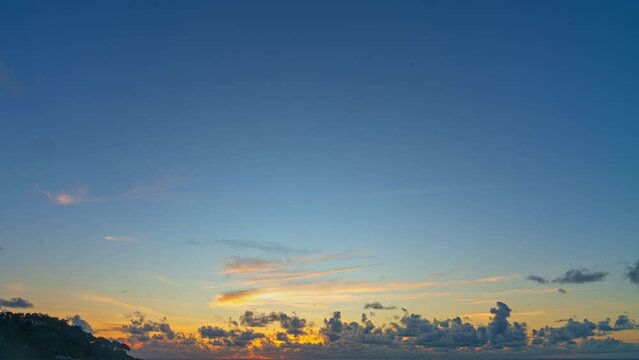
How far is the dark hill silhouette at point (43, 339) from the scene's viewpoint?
109562mm

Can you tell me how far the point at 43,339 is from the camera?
116m

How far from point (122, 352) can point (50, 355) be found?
148 feet

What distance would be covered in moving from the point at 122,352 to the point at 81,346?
99.4 feet

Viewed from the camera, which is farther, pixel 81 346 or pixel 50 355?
pixel 81 346

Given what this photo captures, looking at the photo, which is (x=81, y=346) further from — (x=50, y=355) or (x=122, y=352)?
(x=122, y=352)

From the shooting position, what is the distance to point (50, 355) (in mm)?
112938

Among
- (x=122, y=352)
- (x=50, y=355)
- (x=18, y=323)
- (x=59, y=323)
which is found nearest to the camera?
(x=50, y=355)

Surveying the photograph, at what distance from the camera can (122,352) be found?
156250 millimetres

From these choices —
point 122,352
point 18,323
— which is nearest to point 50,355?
point 18,323

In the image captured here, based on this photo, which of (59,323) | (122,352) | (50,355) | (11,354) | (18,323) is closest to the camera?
(11,354)

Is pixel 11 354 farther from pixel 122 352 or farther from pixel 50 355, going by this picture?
pixel 122 352

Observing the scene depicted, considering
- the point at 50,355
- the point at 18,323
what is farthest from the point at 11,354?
the point at 18,323

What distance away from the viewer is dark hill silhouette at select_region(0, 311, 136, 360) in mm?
109562

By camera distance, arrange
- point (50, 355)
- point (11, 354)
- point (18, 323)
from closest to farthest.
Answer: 1. point (11, 354)
2. point (50, 355)
3. point (18, 323)
